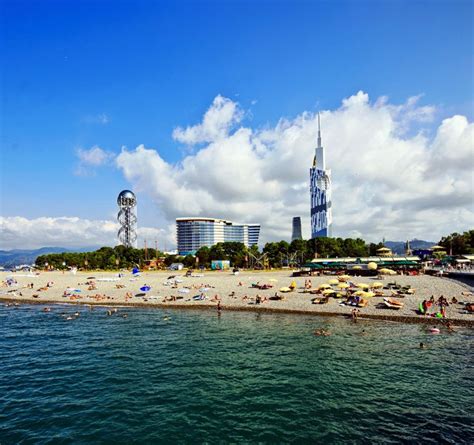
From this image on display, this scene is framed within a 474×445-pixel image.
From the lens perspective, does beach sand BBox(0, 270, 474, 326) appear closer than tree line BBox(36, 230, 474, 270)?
Yes

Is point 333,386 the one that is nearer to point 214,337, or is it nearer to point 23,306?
point 214,337

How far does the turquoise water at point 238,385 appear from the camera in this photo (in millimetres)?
15359

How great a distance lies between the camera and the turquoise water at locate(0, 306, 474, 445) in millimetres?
15359

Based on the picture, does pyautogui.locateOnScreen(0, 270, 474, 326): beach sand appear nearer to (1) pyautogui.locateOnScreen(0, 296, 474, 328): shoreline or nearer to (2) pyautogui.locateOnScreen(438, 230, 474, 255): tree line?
(1) pyautogui.locateOnScreen(0, 296, 474, 328): shoreline

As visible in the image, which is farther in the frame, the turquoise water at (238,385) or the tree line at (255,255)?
the tree line at (255,255)

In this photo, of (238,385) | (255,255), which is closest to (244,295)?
(238,385)

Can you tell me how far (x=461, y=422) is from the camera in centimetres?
1584

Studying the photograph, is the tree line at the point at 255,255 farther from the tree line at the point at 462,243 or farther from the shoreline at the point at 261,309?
the shoreline at the point at 261,309

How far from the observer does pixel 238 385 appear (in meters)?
20.2

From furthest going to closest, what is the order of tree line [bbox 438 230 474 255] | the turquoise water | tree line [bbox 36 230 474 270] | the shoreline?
tree line [bbox 36 230 474 270], tree line [bbox 438 230 474 255], the shoreline, the turquoise water

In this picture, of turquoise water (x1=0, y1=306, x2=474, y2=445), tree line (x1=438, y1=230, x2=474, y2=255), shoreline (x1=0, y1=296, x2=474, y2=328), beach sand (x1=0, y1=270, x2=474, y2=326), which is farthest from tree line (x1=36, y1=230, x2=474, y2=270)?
turquoise water (x1=0, y1=306, x2=474, y2=445)

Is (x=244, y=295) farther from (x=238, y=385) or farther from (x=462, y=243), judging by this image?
(x=462, y=243)

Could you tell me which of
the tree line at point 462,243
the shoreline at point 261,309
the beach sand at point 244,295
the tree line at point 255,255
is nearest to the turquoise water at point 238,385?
the shoreline at point 261,309

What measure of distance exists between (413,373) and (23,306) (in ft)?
182
